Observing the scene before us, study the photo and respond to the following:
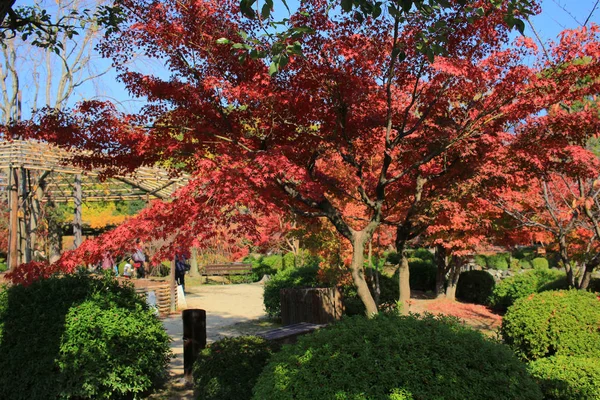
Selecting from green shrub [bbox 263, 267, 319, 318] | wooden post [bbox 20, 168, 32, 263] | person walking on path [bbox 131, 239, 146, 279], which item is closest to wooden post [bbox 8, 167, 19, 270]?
wooden post [bbox 20, 168, 32, 263]

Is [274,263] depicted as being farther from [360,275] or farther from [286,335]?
[360,275]

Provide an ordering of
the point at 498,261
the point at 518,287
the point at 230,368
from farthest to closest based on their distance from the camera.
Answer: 1. the point at 498,261
2. the point at 518,287
3. the point at 230,368

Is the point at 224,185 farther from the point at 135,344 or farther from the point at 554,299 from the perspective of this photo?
the point at 554,299

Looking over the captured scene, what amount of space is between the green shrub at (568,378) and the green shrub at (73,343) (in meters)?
4.00

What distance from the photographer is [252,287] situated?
2025 cm

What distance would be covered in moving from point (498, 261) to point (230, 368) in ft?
84.9

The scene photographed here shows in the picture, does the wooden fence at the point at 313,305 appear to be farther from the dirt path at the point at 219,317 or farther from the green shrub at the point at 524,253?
the green shrub at the point at 524,253

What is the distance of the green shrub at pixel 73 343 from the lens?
5.34 meters

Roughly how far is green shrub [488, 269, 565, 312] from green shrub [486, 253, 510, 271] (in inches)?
622

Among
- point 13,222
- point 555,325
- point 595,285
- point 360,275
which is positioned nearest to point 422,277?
point 595,285

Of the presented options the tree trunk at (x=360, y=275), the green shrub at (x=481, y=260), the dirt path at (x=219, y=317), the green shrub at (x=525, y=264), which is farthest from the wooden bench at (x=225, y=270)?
the tree trunk at (x=360, y=275)

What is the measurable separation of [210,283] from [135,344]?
56.8ft

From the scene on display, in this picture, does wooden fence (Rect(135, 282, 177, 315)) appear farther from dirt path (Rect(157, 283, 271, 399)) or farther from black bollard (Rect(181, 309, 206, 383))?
black bollard (Rect(181, 309, 206, 383))

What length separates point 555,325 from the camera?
20.3 feet
